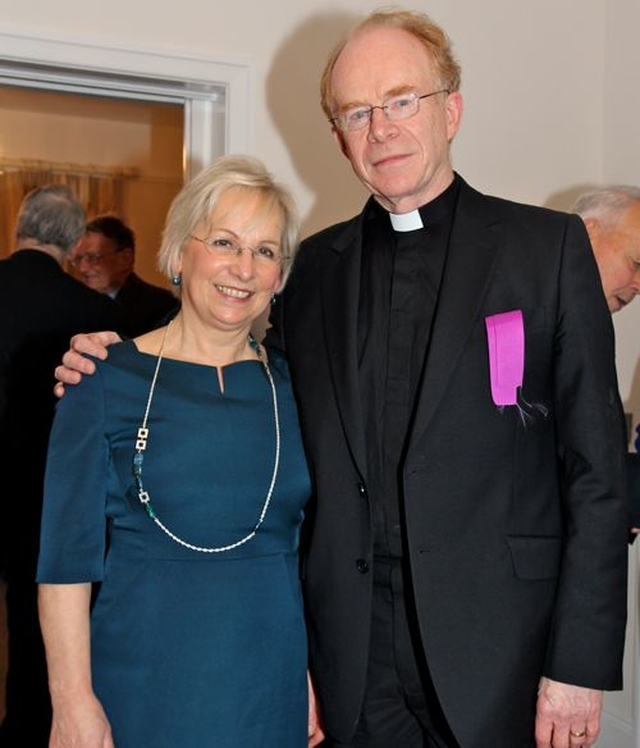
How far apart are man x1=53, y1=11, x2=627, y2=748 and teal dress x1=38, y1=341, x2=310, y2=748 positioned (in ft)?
0.29

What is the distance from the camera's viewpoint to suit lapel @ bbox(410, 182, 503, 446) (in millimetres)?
1721

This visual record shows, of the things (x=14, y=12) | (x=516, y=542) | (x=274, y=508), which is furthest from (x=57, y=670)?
(x=14, y=12)

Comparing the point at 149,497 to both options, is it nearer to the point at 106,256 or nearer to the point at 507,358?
the point at 507,358

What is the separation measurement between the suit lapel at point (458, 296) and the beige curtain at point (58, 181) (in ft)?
17.6

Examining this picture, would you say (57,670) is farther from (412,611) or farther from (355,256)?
(355,256)

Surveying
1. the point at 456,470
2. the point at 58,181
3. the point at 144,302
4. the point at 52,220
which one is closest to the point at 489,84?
the point at 52,220

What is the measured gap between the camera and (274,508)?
6.05 ft

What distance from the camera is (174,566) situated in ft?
5.77

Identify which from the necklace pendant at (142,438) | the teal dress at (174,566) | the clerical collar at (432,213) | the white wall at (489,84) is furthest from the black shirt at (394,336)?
the white wall at (489,84)

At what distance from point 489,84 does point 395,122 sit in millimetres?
1773

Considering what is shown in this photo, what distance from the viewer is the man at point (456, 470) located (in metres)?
1.69

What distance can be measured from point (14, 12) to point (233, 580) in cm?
196

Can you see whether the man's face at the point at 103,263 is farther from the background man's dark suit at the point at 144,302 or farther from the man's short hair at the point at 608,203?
the man's short hair at the point at 608,203

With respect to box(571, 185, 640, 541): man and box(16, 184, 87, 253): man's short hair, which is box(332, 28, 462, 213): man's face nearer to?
box(571, 185, 640, 541): man
